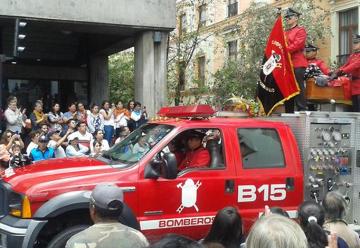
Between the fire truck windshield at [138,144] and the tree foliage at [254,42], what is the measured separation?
55.0 ft

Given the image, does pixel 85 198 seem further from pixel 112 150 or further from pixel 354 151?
pixel 354 151

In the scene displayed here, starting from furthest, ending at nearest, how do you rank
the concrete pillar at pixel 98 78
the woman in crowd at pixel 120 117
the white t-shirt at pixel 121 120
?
the concrete pillar at pixel 98 78 < the white t-shirt at pixel 121 120 < the woman in crowd at pixel 120 117

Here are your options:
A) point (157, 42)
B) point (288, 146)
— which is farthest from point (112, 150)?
point (157, 42)

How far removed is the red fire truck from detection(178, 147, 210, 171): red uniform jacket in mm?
66

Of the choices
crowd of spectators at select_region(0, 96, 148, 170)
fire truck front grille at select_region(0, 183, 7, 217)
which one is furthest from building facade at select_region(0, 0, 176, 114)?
fire truck front grille at select_region(0, 183, 7, 217)

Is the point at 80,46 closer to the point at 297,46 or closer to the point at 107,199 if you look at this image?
the point at 297,46

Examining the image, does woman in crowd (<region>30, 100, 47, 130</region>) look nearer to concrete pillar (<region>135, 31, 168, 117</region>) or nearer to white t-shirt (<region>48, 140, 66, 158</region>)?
white t-shirt (<region>48, 140, 66, 158</region>)

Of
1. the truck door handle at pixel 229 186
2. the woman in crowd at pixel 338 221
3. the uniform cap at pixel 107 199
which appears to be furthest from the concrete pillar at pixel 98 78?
the uniform cap at pixel 107 199

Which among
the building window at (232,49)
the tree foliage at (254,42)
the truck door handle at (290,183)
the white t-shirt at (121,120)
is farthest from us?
the building window at (232,49)

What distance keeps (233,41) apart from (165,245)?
Result: 28712 millimetres

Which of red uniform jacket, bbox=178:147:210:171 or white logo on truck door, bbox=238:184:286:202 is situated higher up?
red uniform jacket, bbox=178:147:210:171

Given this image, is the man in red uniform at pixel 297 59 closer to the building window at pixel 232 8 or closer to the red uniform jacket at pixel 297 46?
the red uniform jacket at pixel 297 46

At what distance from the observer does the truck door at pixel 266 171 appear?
642 cm

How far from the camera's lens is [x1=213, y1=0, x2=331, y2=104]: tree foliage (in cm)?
2369
